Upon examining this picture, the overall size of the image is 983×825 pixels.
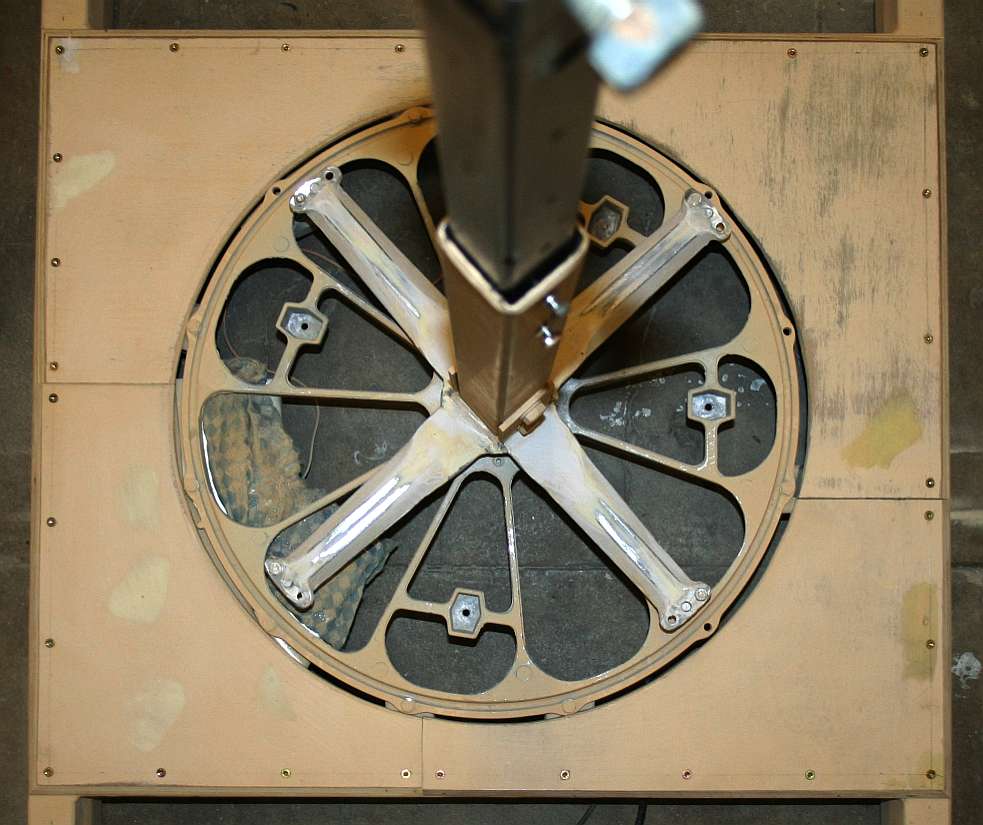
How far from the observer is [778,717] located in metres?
2.60

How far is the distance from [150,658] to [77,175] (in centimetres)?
113

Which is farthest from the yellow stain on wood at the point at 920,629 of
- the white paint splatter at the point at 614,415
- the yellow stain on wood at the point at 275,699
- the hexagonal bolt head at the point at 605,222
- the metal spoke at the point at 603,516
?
the yellow stain on wood at the point at 275,699

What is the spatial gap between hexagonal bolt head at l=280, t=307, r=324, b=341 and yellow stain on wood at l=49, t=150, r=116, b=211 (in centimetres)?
53

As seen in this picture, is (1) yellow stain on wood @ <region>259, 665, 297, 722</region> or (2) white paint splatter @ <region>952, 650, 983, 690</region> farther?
(2) white paint splatter @ <region>952, 650, 983, 690</region>

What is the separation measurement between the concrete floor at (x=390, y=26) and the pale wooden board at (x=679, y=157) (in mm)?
498

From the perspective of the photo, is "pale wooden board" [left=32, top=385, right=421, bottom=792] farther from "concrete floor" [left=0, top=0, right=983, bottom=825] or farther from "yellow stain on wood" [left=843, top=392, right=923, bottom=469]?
"yellow stain on wood" [left=843, top=392, right=923, bottom=469]

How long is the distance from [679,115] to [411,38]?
656 millimetres

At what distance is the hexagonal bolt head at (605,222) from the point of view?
113 inches

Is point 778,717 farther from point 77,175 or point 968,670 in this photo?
point 77,175

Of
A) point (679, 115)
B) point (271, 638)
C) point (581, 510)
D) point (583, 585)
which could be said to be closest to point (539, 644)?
point (583, 585)

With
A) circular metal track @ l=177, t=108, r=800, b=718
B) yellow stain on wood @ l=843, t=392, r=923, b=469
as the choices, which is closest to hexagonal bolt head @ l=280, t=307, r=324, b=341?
circular metal track @ l=177, t=108, r=800, b=718

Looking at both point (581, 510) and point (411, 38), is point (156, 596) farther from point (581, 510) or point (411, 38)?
point (411, 38)

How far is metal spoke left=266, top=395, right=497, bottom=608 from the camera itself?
2623mm

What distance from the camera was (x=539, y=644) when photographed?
2.98 meters
